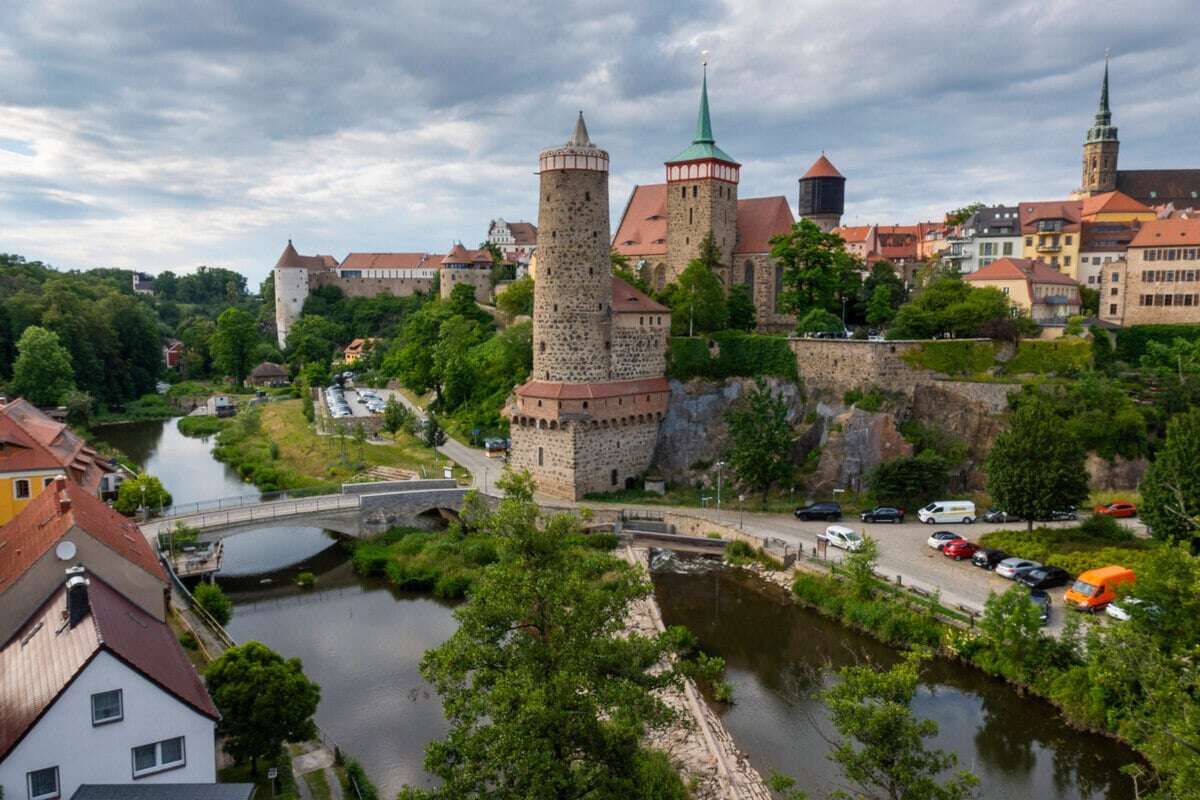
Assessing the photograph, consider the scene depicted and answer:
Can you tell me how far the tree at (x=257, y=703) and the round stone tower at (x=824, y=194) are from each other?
153 feet

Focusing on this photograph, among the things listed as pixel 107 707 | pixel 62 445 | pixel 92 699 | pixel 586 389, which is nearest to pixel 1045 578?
pixel 586 389

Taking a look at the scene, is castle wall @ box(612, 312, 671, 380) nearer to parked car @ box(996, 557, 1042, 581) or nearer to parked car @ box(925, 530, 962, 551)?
parked car @ box(925, 530, 962, 551)

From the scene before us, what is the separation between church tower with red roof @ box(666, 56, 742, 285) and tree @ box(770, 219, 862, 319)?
3.53 meters

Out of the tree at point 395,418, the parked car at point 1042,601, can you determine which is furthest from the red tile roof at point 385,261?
the parked car at point 1042,601

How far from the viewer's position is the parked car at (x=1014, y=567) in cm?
2631

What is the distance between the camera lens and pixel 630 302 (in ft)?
130

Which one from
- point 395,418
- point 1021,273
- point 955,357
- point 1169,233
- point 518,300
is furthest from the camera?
point 518,300

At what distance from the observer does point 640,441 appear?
3950 cm


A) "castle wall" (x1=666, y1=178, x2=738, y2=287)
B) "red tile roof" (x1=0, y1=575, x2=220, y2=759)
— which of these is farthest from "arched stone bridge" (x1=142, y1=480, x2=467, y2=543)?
"castle wall" (x1=666, y1=178, x2=738, y2=287)

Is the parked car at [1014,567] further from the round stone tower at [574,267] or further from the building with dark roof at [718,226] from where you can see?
the building with dark roof at [718,226]

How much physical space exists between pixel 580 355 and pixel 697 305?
7828mm

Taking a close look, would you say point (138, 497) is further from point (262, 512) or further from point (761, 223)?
point (761, 223)

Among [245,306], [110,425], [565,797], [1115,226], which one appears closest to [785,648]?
[565,797]

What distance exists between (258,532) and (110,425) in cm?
3794
